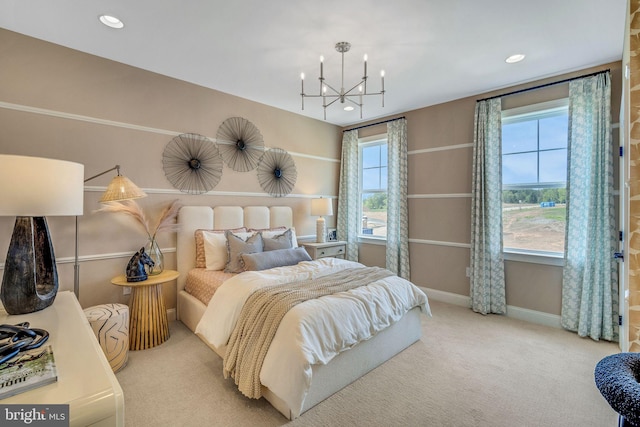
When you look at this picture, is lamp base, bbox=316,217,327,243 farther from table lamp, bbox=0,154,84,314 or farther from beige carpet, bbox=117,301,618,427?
table lamp, bbox=0,154,84,314

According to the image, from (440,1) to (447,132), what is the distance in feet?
7.21

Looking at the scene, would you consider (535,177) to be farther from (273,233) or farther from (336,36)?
(273,233)

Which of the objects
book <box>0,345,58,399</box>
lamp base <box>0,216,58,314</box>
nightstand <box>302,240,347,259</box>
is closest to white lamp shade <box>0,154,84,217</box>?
lamp base <box>0,216,58,314</box>

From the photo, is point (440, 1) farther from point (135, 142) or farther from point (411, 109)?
point (135, 142)

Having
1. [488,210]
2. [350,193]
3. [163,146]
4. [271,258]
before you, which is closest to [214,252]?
[271,258]

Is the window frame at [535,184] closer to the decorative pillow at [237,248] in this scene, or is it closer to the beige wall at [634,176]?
the beige wall at [634,176]

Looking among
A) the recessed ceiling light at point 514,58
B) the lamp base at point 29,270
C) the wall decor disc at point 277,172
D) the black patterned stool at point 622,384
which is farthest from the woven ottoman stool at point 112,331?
the recessed ceiling light at point 514,58

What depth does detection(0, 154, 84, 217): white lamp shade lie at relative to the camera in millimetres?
1353

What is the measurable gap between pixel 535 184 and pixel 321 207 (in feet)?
9.06

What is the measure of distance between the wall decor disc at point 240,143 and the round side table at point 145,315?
1.74 meters

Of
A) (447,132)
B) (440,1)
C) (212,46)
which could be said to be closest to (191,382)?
(212,46)

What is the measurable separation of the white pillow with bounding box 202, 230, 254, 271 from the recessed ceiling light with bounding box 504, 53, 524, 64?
11.1 feet

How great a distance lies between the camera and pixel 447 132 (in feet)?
13.1

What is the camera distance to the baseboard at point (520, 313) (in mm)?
→ 3217
